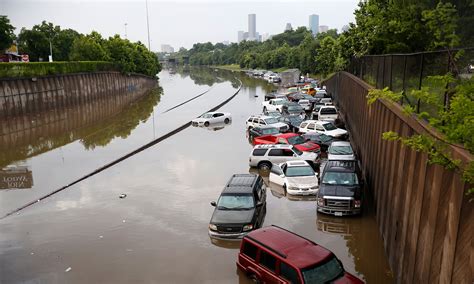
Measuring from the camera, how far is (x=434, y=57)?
11328 millimetres

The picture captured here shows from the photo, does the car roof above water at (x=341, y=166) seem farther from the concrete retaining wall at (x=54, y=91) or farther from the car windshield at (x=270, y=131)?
the concrete retaining wall at (x=54, y=91)

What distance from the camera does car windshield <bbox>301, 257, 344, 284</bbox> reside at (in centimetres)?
980

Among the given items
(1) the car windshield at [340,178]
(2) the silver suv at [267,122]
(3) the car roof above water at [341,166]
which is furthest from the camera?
(2) the silver suv at [267,122]

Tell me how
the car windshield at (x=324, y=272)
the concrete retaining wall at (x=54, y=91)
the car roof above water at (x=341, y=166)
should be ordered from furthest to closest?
the concrete retaining wall at (x=54, y=91), the car roof above water at (x=341, y=166), the car windshield at (x=324, y=272)

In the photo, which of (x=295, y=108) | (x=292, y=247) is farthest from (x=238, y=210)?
(x=295, y=108)

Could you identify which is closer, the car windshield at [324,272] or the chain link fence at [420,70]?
the chain link fence at [420,70]

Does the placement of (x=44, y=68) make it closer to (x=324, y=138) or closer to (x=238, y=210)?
(x=324, y=138)

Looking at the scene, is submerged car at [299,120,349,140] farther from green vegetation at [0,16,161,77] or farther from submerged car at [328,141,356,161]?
green vegetation at [0,16,161,77]

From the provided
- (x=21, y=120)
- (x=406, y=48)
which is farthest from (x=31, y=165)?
→ (x=406, y=48)

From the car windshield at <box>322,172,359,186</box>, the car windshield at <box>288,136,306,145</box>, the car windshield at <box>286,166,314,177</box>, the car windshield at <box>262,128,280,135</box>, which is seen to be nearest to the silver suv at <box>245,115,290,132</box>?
the car windshield at <box>262,128,280,135</box>

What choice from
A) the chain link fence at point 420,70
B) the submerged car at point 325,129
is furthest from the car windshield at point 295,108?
the chain link fence at point 420,70

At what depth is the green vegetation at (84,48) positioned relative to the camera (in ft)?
267

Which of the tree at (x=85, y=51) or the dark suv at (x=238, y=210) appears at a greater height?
the tree at (x=85, y=51)

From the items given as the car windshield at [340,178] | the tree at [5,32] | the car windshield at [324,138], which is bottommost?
the car windshield at [324,138]
